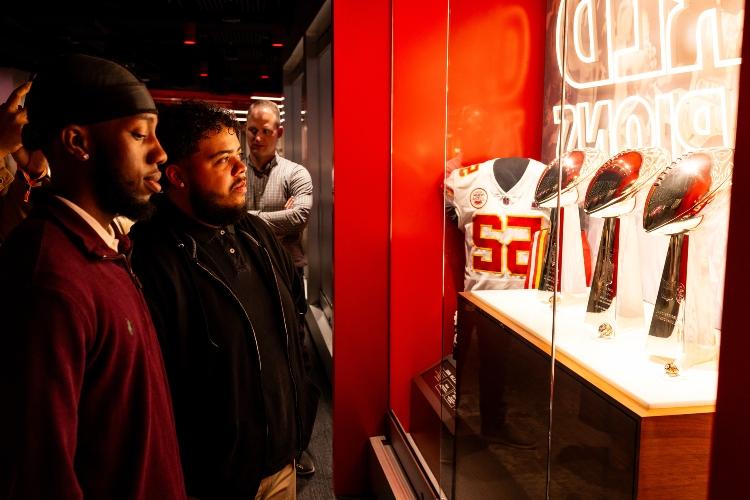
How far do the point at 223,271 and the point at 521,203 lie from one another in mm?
1205

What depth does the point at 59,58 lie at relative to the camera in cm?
114

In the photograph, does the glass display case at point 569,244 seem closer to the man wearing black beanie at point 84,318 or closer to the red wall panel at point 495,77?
the red wall panel at point 495,77

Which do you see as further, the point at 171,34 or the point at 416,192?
the point at 171,34

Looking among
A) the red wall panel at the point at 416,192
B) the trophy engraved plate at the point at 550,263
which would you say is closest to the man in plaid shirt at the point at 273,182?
the red wall panel at the point at 416,192

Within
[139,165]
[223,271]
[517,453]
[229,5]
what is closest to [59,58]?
[139,165]

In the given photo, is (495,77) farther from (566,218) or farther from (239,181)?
(239,181)

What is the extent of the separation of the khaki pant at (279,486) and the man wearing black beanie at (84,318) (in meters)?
0.55

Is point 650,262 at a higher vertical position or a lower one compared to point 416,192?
lower

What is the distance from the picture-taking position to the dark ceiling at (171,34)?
679 cm

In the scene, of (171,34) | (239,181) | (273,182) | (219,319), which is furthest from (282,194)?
(171,34)

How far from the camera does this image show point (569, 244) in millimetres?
1735

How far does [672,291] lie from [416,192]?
160 cm

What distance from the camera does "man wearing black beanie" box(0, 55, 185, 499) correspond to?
927 millimetres

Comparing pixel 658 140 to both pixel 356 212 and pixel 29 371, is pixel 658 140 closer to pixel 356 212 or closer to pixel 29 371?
pixel 356 212
